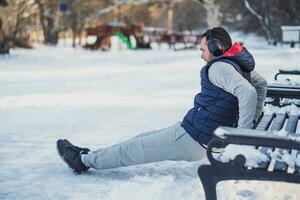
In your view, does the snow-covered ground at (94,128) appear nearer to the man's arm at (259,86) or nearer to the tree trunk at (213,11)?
the man's arm at (259,86)

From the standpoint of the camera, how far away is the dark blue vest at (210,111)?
389cm

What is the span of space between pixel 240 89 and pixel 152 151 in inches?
37.8

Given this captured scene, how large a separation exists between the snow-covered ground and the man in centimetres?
18

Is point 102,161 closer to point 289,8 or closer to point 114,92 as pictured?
point 114,92

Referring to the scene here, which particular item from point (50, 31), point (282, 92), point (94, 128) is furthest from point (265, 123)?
point (50, 31)

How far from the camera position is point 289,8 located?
1188 inches

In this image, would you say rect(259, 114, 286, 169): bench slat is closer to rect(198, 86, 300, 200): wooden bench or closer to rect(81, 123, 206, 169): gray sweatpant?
rect(198, 86, 300, 200): wooden bench

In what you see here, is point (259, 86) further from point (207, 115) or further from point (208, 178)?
point (208, 178)

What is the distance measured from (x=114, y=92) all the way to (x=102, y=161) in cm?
625

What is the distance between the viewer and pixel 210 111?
3.97 m

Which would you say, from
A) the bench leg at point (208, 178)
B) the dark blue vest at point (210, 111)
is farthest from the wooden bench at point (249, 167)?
the dark blue vest at point (210, 111)

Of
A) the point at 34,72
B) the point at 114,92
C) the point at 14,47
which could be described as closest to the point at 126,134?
the point at 114,92

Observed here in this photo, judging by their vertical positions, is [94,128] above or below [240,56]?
below

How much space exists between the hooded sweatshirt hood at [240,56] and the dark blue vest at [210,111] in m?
0.05
